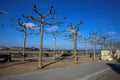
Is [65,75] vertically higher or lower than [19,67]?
lower

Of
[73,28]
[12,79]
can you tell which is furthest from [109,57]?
[12,79]

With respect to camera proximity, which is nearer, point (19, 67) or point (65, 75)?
point (65, 75)

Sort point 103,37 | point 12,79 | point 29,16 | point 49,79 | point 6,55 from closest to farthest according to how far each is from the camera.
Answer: point 12,79, point 49,79, point 29,16, point 6,55, point 103,37

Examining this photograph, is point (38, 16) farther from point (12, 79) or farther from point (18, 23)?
point (12, 79)

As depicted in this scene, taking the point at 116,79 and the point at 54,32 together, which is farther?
the point at 54,32

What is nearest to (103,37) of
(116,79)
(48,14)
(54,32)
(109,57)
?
(109,57)

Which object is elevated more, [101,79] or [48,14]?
[48,14]

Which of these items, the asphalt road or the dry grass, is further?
the dry grass

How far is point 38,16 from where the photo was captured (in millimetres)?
17109

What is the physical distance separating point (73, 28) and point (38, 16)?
11.4 meters

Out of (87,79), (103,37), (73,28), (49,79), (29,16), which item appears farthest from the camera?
(103,37)

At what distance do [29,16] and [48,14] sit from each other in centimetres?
200

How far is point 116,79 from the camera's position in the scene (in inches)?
466

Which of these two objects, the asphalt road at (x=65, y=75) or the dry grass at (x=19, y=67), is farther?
the dry grass at (x=19, y=67)
